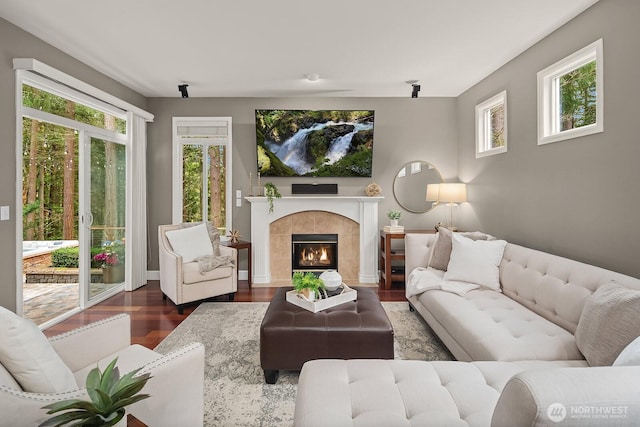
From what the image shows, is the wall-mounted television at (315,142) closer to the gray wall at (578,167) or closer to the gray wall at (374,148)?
the gray wall at (374,148)

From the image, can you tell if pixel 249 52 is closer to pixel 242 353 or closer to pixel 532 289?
pixel 242 353

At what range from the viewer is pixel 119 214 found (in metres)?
4.31

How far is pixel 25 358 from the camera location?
1.11 meters

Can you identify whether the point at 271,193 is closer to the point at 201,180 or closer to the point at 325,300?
the point at 201,180

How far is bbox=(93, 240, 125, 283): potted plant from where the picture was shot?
4.01 metres

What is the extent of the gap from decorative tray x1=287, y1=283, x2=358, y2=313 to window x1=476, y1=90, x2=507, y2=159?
A: 2.44m

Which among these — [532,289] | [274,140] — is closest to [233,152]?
[274,140]

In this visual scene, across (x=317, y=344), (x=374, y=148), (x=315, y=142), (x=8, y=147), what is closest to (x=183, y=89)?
(x=315, y=142)

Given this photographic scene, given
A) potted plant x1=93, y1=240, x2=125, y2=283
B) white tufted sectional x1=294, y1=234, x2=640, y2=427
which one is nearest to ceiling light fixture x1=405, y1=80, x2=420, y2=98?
white tufted sectional x1=294, y1=234, x2=640, y2=427

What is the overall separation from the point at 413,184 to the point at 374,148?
0.79m

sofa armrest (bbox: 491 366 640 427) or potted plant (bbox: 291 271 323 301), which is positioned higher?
sofa armrest (bbox: 491 366 640 427)

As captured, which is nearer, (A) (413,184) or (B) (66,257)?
(B) (66,257)

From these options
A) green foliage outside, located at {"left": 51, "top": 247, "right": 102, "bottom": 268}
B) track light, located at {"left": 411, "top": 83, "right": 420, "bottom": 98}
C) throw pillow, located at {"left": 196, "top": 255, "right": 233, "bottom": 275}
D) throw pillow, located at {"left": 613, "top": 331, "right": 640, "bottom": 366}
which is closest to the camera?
throw pillow, located at {"left": 613, "top": 331, "right": 640, "bottom": 366}

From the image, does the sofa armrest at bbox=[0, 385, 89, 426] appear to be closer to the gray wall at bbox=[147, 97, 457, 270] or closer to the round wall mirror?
the gray wall at bbox=[147, 97, 457, 270]
